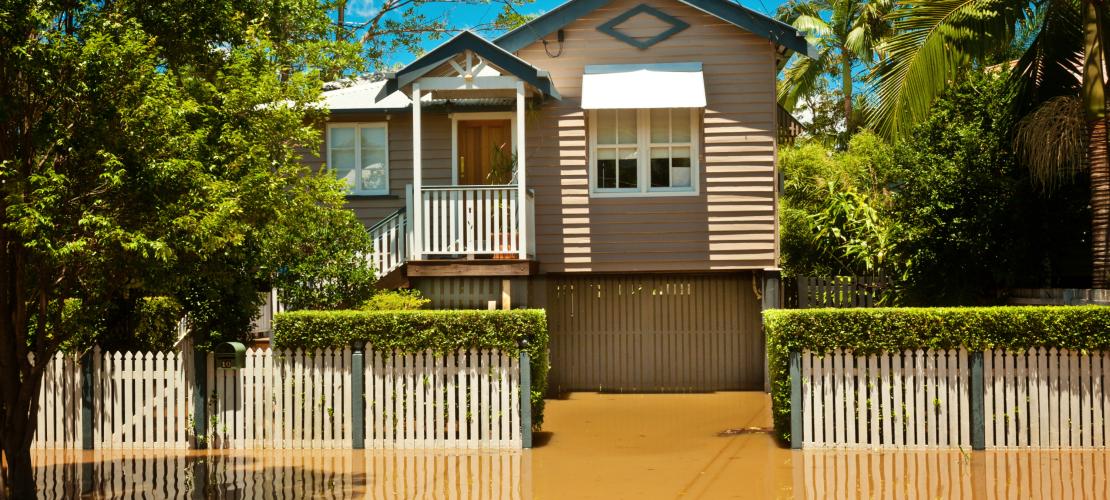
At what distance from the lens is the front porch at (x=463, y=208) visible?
674 inches

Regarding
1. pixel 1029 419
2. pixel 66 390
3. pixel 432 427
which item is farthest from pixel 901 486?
pixel 66 390

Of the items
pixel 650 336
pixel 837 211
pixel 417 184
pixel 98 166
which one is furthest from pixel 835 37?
pixel 98 166

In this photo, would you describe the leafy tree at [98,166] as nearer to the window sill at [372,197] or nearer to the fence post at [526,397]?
the fence post at [526,397]

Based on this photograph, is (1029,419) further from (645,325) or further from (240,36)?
(240,36)

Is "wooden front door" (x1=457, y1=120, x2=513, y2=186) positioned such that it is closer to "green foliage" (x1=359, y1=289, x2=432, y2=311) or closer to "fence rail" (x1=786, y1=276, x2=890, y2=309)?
"green foliage" (x1=359, y1=289, x2=432, y2=311)

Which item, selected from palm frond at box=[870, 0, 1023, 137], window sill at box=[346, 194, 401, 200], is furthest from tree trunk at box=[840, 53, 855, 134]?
window sill at box=[346, 194, 401, 200]

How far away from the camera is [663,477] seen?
12.1 metres

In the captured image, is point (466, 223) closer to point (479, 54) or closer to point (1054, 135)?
point (479, 54)

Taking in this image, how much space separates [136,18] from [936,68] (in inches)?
418

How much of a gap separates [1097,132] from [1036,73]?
204 centimetres

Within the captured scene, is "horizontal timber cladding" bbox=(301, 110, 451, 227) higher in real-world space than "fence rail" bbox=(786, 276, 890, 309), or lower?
higher

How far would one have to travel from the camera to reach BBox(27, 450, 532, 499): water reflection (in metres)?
11.5

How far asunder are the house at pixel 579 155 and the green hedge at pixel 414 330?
3.49m

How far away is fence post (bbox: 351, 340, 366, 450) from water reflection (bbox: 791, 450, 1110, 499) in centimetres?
513
